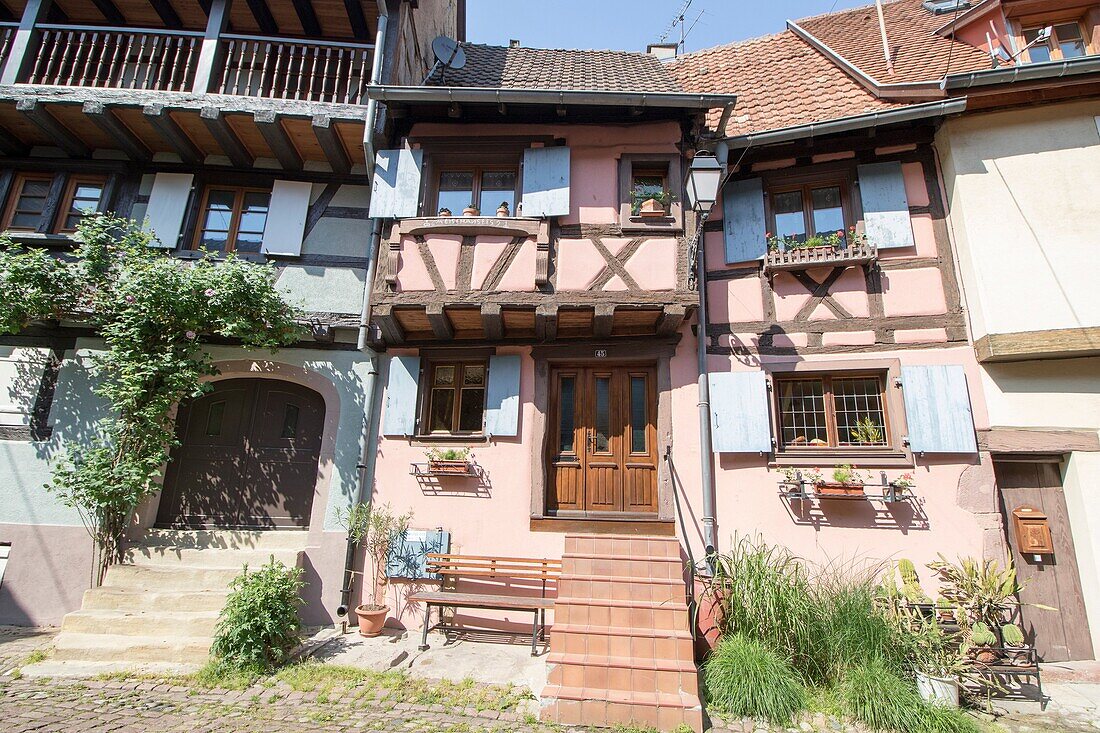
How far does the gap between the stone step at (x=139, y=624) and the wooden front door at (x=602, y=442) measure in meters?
3.73

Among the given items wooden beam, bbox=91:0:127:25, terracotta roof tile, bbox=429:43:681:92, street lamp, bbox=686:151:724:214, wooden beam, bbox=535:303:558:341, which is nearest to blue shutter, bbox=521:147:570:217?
terracotta roof tile, bbox=429:43:681:92

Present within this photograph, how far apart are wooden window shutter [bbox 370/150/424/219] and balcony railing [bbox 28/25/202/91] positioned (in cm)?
297

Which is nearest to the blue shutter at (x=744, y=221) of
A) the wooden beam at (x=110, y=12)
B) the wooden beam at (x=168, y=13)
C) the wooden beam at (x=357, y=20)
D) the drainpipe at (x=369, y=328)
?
the drainpipe at (x=369, y=328)

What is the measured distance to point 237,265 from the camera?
20.1 ft

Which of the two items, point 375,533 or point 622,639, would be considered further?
point 375,533

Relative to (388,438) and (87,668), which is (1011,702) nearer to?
(388,438)

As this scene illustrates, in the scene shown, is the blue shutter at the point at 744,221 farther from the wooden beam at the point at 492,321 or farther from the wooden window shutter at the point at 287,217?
the wooden window shutter at the point at 287,217

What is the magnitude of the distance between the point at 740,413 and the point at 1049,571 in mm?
3341

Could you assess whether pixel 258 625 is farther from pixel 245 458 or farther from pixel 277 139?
pixel 277 139

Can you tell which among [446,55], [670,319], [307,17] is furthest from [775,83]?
[307,17]

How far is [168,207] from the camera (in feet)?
23.3

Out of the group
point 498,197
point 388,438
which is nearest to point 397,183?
point 498,197

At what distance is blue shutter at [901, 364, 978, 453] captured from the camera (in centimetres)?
546

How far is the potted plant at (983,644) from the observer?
442 centimetres
